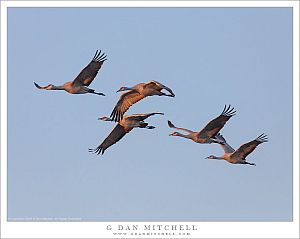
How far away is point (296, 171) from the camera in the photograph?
28.9 m

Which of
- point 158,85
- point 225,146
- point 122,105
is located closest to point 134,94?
point 122,105

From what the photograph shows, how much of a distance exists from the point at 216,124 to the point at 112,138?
2.61 metres

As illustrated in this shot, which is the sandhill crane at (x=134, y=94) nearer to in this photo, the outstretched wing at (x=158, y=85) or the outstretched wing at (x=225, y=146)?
the outstretched wing at (x=158, y=85)

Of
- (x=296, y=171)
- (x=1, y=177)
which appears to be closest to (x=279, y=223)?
(x=296, y=171)

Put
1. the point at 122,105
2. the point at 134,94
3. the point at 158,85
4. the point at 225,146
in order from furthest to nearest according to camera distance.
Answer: the point at 225,146, the point at 122,105, the point at 134,94, the point at 158,85

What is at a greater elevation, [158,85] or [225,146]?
[158,85]

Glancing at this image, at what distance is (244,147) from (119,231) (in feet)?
9.11

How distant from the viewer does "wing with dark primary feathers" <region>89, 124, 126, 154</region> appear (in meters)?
29.4


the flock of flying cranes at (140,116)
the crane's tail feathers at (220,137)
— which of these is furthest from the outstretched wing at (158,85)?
the crane's tail feathers at (220,137)

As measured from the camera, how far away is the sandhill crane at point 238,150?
28.5 m

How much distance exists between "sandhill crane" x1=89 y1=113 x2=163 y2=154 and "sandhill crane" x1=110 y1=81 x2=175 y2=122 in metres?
0.23

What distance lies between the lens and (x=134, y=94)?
91.7ft

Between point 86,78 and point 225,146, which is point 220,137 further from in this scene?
point 86,78

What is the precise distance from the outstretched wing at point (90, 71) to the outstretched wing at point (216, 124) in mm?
2204
